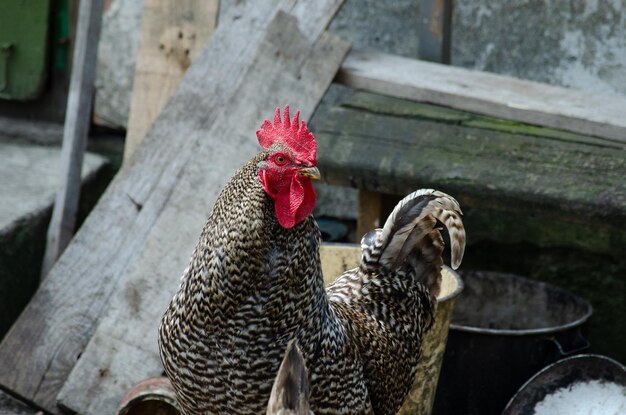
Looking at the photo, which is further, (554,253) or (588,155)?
(554,253)

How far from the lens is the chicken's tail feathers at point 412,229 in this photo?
3.31m

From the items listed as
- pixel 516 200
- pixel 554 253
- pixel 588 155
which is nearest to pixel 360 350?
pixel 516 200

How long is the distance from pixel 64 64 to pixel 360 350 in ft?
10.3

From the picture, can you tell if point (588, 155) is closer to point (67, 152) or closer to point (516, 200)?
point (516, 200)

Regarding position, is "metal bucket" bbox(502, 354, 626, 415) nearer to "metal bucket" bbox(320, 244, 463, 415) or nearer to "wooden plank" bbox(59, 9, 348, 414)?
"metal bucket" bbox(320, 244, 463, 415)

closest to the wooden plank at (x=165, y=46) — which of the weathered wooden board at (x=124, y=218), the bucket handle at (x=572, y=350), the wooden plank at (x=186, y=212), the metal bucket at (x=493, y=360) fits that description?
the weathered wooden board at (x=124, y=218)

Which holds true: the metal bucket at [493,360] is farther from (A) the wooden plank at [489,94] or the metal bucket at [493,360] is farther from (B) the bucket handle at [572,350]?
(A) the wooden plank at [489,94]

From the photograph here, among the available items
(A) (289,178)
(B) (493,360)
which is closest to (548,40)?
(B) (493,360)

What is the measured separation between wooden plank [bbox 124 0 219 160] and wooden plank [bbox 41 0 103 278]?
0.74 ft

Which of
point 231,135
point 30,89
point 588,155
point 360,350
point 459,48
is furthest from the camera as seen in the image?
point 30,89

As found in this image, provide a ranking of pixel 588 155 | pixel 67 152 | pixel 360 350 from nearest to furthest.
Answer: pixel 360 350, pixel 588 155, pixel 67 152

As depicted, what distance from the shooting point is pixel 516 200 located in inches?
154

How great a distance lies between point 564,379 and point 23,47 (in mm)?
3472

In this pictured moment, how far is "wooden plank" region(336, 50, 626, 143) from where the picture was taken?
3.88m
